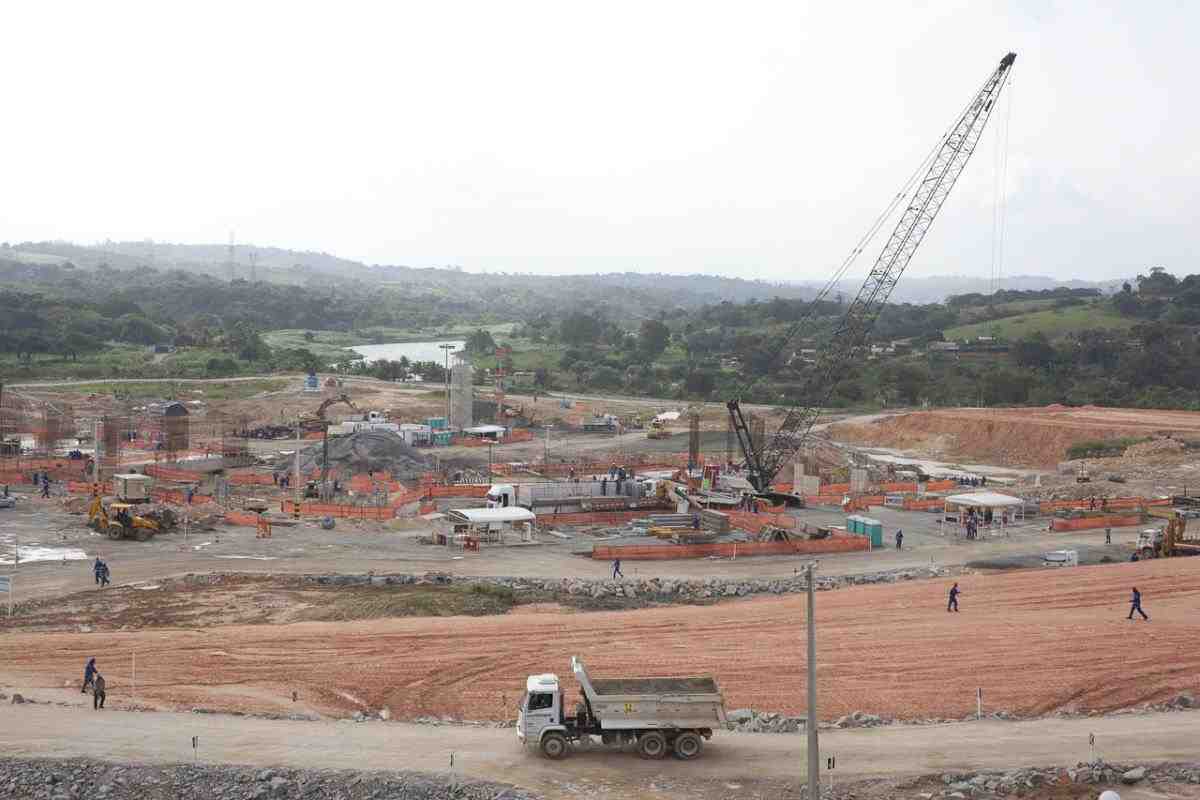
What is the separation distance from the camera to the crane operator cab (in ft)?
55.7

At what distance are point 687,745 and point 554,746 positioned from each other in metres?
2.00

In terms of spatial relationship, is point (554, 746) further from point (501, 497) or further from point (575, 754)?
point (501, 497)

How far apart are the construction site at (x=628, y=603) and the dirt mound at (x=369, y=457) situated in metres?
0.21

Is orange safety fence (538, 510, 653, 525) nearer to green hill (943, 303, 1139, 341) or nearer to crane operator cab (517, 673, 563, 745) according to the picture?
crane operator cab (517, 673, 563, 745)

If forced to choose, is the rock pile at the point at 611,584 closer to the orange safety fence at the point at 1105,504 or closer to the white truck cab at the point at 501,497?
the white truck cab at the point at 501,497

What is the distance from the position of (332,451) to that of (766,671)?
38568 millimetres

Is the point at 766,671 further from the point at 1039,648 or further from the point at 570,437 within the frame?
the point at 570,437

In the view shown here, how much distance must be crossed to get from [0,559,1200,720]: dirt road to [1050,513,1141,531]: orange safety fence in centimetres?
1442

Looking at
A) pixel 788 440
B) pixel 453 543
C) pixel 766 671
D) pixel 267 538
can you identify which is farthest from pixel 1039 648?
pixel 788 440

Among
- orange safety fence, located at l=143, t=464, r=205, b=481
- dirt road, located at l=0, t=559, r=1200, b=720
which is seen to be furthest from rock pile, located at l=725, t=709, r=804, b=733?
orange safety fence, located at l=143, t=464, r=205, b=481

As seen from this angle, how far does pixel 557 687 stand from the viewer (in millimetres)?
17172

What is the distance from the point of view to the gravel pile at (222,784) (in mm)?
15688

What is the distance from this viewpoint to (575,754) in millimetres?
17156

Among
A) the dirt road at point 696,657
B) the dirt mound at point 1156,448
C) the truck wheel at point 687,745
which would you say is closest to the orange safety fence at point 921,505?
the dirt mound at point 1156,448
